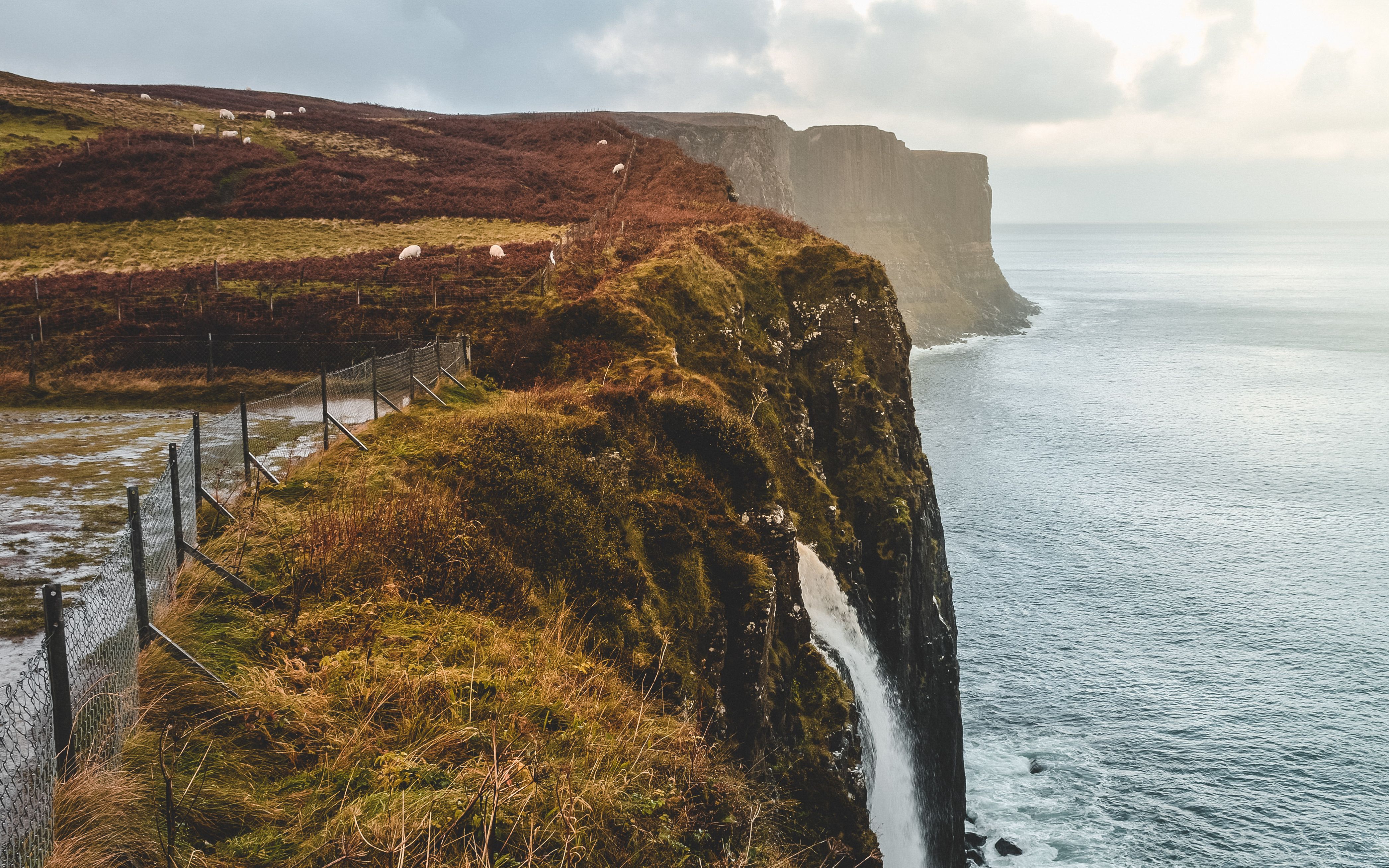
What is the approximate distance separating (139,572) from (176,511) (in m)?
1.77

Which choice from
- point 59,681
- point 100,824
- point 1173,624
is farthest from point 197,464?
point 1173,624

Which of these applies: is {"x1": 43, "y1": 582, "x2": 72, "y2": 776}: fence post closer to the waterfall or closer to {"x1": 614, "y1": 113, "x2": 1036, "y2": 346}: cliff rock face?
the waterfall

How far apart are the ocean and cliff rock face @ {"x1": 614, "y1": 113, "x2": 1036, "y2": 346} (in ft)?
211

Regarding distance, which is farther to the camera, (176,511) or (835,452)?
(835,452)

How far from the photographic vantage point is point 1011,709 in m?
37.4

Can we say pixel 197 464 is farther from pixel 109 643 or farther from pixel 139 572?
pixel 109 643

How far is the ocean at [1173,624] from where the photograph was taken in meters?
30.1

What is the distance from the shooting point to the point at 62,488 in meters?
12.5

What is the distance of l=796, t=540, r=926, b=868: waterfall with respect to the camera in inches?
727

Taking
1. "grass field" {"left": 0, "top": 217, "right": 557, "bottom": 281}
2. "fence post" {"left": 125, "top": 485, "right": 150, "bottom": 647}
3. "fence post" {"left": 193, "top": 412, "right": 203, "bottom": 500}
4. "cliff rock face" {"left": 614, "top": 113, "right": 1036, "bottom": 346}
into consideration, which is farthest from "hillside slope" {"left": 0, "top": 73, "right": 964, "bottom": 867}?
"cliff rock face" {"left": 614, "top": 113, "right": 1036, "bottom": 346}

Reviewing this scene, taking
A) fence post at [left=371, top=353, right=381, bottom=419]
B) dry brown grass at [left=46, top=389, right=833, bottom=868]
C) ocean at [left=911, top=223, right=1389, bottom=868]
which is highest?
fence post at [left=371, top=353, right=381, bottom=419]

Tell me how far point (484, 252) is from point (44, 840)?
109ft

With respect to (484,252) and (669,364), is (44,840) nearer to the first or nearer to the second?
(669,364)

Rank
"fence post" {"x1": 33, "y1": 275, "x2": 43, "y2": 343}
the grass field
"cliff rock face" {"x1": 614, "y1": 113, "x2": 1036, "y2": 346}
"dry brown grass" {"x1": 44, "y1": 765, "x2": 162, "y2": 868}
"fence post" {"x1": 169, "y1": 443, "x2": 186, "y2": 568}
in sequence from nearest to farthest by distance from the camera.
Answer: "dry brown grass" {"x1": 44, "y1": 765, "x2": 162, "y2": 868}, "fence post" {"x1": 169, "y1": 443, "x2": 186, "y2": 568}, "fence post" {"x1": 33, "y1": 275, "x2": 43, "y2": 343}, the grass field, "cliff rock face" {"x1": 614, "y1": 113, "x2": 1036, "y2": 346}
